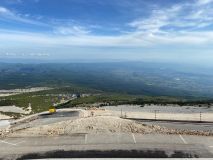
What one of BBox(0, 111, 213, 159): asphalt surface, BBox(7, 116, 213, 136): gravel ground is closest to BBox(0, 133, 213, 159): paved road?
BBox(0, 111, 213, 159): asphalt surface

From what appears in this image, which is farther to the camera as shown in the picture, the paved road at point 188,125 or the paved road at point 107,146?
the paved road at point 188,125

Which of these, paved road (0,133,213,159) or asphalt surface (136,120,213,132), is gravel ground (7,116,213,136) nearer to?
paved road (0,133,213,159)

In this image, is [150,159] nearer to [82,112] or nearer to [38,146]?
[38,146]

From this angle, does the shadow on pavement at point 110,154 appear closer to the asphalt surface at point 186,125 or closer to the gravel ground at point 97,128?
the gravel ground at point 97,128

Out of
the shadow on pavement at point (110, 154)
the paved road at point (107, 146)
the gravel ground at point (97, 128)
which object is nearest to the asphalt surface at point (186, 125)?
the gravel ground at point (97, 128)

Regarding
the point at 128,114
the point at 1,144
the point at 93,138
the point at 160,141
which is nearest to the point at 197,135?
the point at 160,141

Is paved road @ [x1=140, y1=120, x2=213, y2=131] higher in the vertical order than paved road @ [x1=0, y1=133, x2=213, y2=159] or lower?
higher

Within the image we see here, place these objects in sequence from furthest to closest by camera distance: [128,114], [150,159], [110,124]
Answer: [128,114], [110,124], [150,159]

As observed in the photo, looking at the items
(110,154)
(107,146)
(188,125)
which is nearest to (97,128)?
(107,146)
